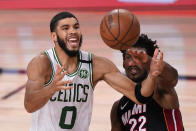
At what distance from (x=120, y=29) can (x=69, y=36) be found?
0.41 metres

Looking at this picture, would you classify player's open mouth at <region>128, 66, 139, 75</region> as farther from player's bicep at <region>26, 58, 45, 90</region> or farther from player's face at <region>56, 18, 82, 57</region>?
player's bicep at <region>26, 58, 45, 90</region>

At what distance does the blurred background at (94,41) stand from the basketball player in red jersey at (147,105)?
143 centimetres

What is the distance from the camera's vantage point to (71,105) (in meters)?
4.16

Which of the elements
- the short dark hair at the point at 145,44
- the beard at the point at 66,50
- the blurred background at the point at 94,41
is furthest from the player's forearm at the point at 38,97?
the blurred background at the point at 94,41

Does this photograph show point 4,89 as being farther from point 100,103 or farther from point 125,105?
point 125,105

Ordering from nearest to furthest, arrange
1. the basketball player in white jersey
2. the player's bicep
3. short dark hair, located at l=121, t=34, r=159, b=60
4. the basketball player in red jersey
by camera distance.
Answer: the player's bicep, the basketball player in white jersey, the basketball player in red jersey, short dark hair, located at l=121, t=34, r=159, b=60

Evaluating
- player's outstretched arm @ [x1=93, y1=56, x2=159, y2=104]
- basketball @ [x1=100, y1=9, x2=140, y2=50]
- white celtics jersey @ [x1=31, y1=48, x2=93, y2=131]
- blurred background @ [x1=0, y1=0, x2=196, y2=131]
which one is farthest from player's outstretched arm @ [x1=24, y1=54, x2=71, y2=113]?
blurred background @ [x1=0, y1=0, x2=196, y2=131]

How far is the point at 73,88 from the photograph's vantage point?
4141 mm

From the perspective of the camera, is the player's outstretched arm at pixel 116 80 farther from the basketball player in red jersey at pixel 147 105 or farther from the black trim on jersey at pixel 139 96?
the basketball player in red jersey at pixel 147 105

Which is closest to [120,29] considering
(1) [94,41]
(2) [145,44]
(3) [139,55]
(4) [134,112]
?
(3) [139,55]

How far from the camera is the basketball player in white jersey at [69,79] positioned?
3969 millimetres

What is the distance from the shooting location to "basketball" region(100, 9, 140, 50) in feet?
13.1

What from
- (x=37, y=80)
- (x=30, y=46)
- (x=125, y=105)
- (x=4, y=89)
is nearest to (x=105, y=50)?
(x=30, y=46)

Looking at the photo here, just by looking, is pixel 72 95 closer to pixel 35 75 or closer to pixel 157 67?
pixel 35 75
